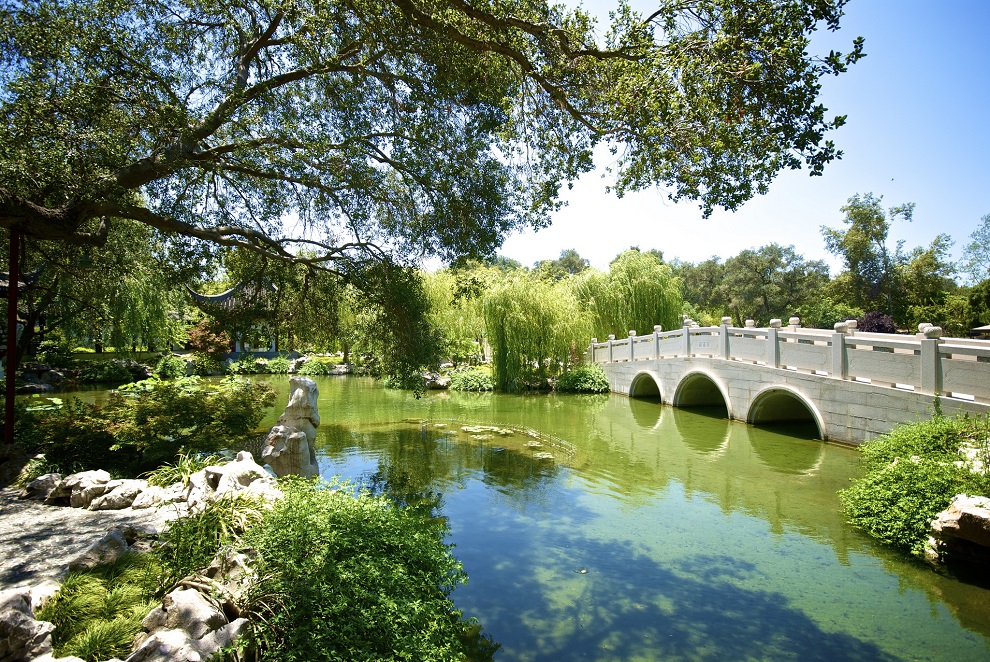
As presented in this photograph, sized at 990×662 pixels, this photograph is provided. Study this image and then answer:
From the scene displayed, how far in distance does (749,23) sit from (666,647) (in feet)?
14.7

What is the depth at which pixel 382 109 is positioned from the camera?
23.3ft

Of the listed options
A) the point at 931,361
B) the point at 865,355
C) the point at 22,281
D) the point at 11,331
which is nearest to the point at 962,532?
the point at 931,361

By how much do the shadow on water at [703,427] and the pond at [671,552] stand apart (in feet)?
0.39

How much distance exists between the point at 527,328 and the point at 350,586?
16.6 metres

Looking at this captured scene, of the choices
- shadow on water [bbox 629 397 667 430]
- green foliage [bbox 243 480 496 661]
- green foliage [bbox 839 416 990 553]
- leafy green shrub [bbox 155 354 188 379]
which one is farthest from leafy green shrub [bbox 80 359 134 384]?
green foliage [bbox 839 416 990 553]

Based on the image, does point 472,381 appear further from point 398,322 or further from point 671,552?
point 671,552

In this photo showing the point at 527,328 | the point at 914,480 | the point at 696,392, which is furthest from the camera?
the point at 527,328

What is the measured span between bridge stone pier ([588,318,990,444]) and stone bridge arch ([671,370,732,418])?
1.2 inches

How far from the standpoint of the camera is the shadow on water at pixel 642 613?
3998mm

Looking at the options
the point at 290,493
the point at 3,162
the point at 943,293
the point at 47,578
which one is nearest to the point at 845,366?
the point at 290,493

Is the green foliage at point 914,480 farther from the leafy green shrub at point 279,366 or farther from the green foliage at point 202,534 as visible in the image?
the leafy green shrub at point 279,366

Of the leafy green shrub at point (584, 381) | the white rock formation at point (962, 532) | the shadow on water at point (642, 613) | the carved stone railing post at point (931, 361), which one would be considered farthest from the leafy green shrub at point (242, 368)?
the white rock formation at point (962, 532)

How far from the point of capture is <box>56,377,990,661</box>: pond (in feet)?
13.7

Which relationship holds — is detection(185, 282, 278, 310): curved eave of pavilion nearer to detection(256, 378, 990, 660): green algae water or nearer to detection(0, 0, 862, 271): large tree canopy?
detection(0, 0, 862, 271): large tree canopy
